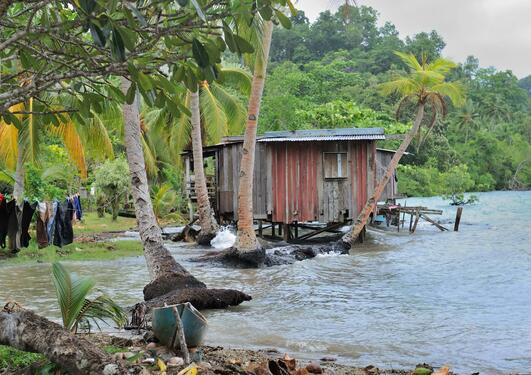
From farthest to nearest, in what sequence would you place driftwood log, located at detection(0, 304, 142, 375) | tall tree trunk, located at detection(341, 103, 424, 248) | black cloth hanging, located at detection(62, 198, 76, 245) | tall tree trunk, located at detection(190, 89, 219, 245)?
tall tree trunk, located at detection(190, 89, 219, 245) → tall tree trunk, located at detection(341, 103, 424, 248) → black cloth hanging, located at detection(62, 198, 76, 245) → driftwood log, located at detection(0, 304, 142, 375)

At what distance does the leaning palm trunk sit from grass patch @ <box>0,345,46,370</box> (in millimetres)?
4151

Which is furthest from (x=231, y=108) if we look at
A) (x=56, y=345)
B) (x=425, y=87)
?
(x=56, y=345)

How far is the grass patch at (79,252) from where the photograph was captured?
625 inches

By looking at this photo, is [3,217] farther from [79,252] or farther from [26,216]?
[79,252]

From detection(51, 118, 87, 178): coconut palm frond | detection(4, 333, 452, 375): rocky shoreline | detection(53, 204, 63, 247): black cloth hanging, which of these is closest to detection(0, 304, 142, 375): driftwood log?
detection(4, 333, 452, 375): rocky shoreline

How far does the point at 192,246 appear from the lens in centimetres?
2166

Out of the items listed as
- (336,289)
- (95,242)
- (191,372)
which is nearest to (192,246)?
(95,242)

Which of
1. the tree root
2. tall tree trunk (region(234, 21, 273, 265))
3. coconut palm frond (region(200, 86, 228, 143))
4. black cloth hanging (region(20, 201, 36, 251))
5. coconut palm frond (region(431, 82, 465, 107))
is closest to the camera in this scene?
the tree root

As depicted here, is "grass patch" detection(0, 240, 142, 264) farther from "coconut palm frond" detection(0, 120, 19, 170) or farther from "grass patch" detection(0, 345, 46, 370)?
"grass patch" detection(0, 345, 46, 370)

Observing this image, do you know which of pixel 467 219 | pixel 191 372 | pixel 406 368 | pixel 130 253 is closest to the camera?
pixel 191 372

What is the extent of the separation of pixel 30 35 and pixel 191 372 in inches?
100

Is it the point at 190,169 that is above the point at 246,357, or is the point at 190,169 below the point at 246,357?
above

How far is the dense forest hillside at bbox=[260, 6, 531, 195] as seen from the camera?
35219 mm

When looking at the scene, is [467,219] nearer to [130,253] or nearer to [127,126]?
[130,253]
